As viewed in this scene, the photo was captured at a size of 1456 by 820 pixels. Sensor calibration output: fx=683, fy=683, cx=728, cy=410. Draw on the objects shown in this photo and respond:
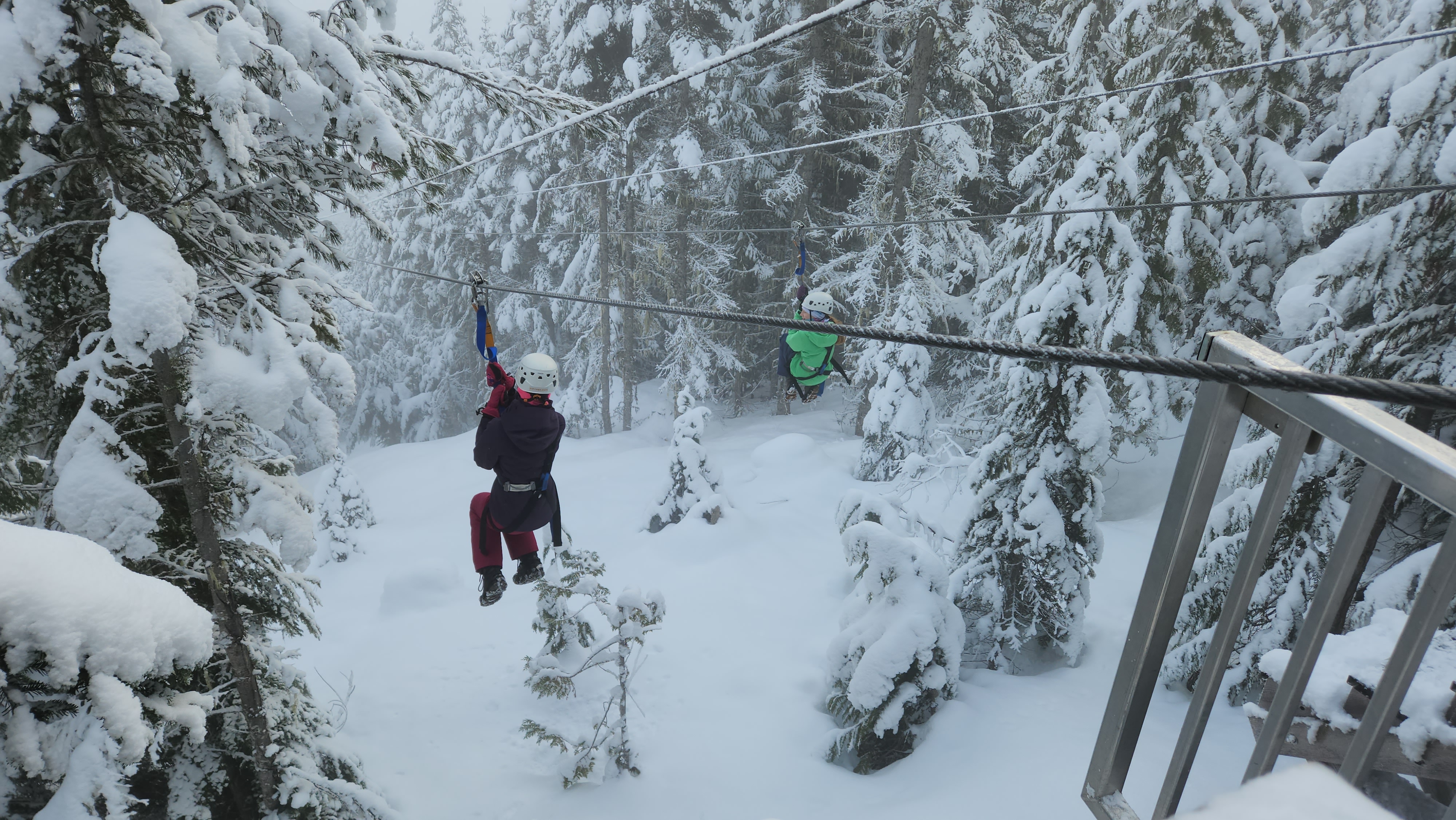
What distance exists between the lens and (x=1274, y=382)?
135 centimetres

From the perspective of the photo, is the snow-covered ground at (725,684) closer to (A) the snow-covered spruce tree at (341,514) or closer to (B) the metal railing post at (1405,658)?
(A) the snow-covered spruce tree at (341,514)

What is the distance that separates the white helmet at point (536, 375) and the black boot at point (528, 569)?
173 centimetres

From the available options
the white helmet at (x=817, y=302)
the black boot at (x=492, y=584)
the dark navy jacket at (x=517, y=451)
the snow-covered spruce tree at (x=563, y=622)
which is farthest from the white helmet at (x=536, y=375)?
the white helmet at (x=817, y=302)

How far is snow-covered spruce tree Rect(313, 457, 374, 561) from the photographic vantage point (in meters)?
17.5

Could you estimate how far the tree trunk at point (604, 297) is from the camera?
68.5 feet

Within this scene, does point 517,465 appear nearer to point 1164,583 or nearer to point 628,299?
point 1164,583

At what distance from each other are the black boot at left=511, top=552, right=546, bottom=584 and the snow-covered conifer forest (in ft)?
5.60

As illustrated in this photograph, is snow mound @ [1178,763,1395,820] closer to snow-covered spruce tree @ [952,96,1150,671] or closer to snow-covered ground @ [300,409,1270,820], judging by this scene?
snow-covered ground @ [300,409,1270,820]

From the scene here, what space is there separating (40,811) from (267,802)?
12.2 feet

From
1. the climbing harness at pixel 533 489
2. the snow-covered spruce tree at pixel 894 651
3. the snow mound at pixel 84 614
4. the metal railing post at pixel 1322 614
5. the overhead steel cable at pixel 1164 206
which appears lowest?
the snow-covered spruce tree at pixel 894 651

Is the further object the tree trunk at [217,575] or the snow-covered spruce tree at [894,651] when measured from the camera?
the snow-covered spruce tree at [894,651]

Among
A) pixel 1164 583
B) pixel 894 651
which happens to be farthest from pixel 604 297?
pixel 1164 583

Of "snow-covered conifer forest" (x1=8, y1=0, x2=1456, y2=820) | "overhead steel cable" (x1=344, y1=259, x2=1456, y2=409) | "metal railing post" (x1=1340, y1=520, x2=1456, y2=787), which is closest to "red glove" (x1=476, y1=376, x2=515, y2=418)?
"snow-covered conifer forest" (x1=8, y1=0, x2=1456, y2=820)

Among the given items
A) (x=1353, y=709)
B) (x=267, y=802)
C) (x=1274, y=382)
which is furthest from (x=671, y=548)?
(x=1274, y=382)
